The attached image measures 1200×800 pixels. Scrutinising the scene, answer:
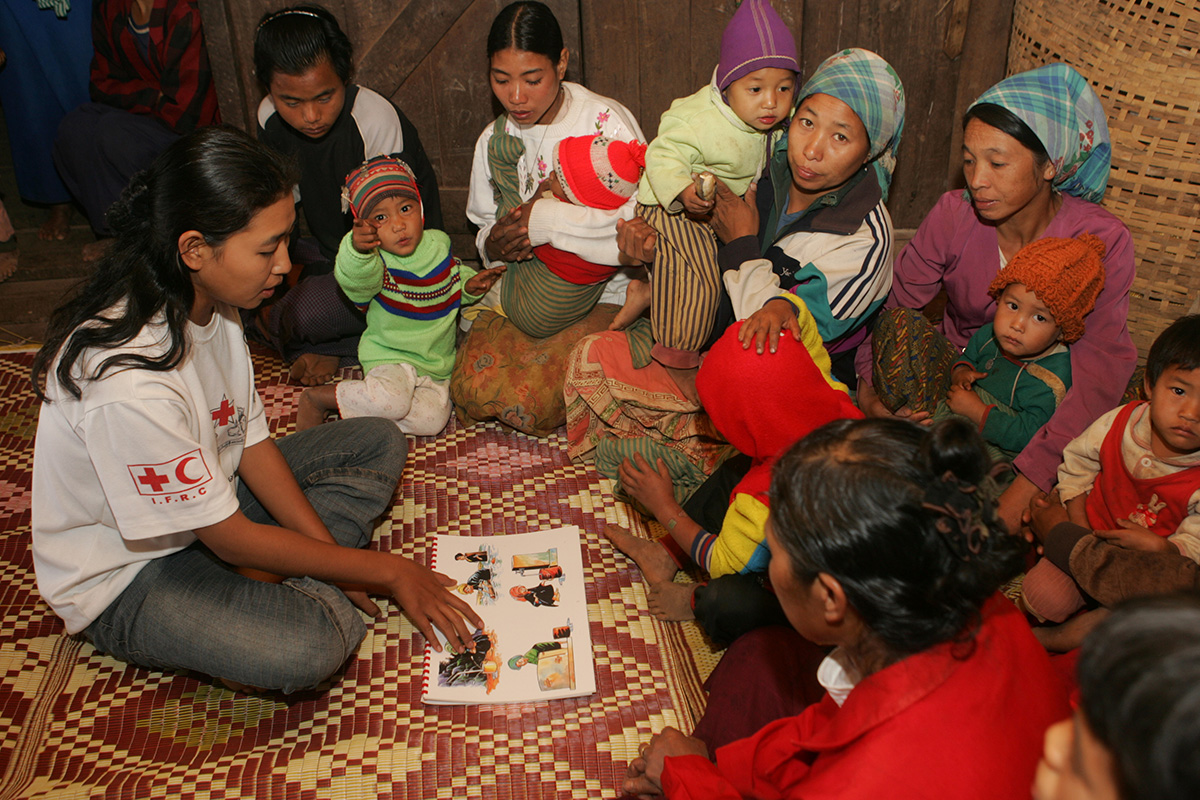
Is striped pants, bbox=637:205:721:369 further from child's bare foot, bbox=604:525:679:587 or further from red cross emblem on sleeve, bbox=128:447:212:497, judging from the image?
red cross emblem on sleeve, bbox=128:447:212:497

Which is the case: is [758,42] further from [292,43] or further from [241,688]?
[241,688]

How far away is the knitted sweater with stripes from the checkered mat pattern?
0.77m

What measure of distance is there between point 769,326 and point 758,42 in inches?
32.0

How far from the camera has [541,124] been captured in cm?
263

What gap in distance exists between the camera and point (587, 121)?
261cm

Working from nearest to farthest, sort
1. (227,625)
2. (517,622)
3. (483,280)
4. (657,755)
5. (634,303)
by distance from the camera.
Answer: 1. (657,755)
2. (227,625)
3. (517,622)
4. (634,303)
5. (483,280)

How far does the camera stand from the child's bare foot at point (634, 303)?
247cm

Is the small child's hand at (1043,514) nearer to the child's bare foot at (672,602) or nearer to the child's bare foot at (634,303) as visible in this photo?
the child's bare foot at (672,602)

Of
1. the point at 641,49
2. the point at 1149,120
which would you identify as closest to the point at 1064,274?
the point at 1149,120

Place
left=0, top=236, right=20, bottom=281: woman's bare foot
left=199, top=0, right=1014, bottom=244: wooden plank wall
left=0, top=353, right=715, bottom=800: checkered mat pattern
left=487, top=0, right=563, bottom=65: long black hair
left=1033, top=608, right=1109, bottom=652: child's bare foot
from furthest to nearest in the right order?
left=0, top=236, right=20, bottom=281: woman's bare foot
left=199, top=0, right=1014, bottom=244: wooden plank wall
left=487, top=0, right=563, bottom=65: long black hair
left=1033, top=608, right=1109, bottom=652: child's bare foot
left=0, top=353, right=715, bottom=800: checkered mat pattern

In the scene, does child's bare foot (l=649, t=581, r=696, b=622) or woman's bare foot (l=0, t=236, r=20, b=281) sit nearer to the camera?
child's bare foot (l=649, t=581, r=696, b=622)

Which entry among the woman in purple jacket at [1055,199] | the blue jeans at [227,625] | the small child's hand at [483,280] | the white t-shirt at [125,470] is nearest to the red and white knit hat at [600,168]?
the small child's hand at [483,280]

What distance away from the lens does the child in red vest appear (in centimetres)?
171

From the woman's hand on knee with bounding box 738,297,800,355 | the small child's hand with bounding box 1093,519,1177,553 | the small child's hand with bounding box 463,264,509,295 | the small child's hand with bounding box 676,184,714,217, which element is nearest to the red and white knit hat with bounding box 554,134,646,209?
the small child's hand with bounding box 676,184,714,217
